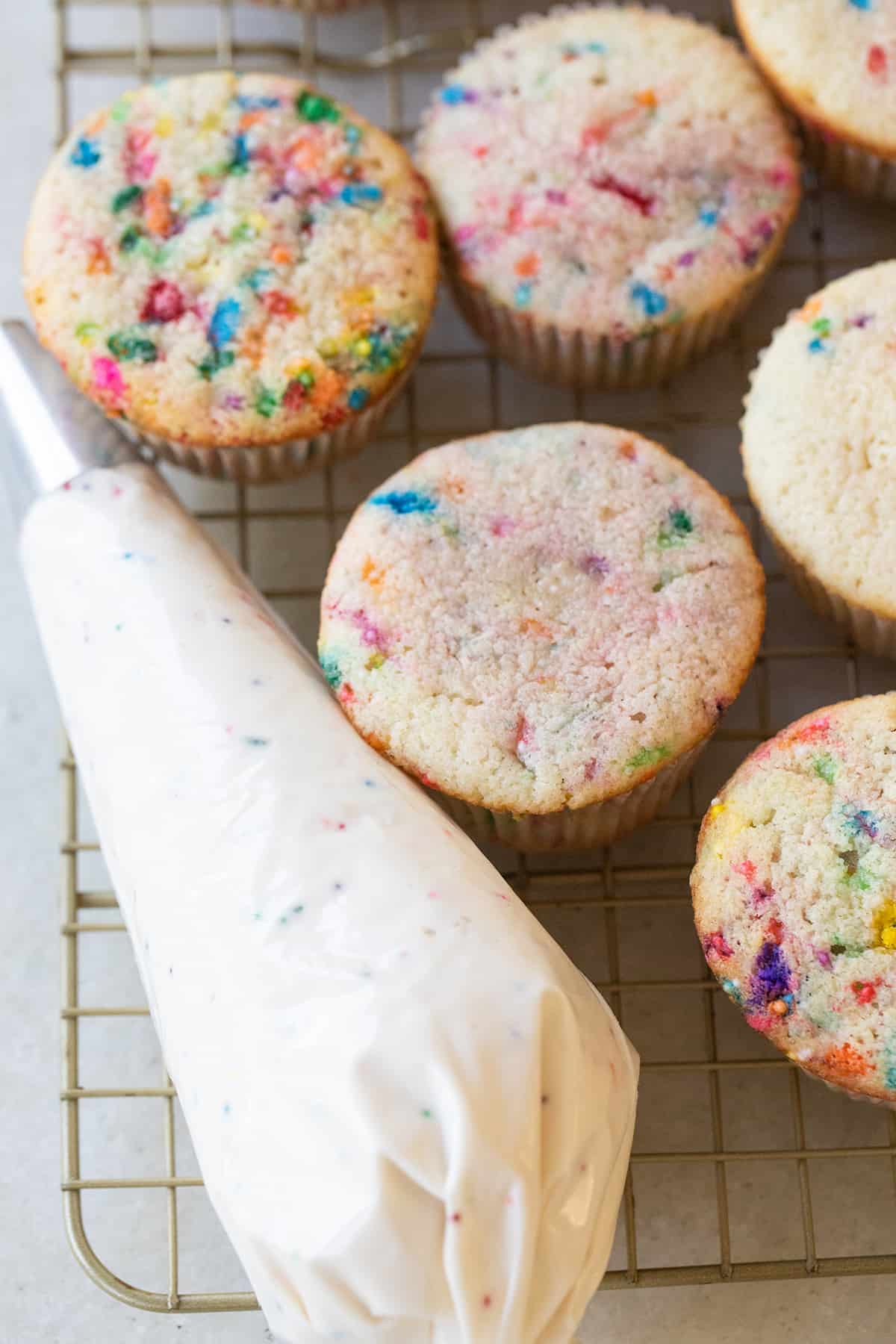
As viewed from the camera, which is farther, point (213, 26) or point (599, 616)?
point (213, 26)

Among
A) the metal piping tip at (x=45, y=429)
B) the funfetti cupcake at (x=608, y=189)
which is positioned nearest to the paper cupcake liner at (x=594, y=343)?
the funfetti cupcake at (x=608, y=189)

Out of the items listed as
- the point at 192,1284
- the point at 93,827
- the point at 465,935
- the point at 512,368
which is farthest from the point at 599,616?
the point at 192,1284

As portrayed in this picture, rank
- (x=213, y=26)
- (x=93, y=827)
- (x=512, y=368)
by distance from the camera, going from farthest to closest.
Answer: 1. (x=213, y=26)
2. (x=512, y=368)
3. (x=93, y=827)

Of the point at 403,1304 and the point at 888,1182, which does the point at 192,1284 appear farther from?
the point at 888,1182

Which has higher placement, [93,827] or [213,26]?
[213,26]

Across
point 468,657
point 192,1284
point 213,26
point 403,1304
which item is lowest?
point 192,1284

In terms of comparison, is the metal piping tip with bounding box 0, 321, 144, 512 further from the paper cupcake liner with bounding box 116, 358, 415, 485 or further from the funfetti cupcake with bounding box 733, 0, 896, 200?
the funfetti cupcake with bounding box 733, 0, 896, 200

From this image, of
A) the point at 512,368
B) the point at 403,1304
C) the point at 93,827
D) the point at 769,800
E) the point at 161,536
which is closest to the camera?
the point at 403,1304
